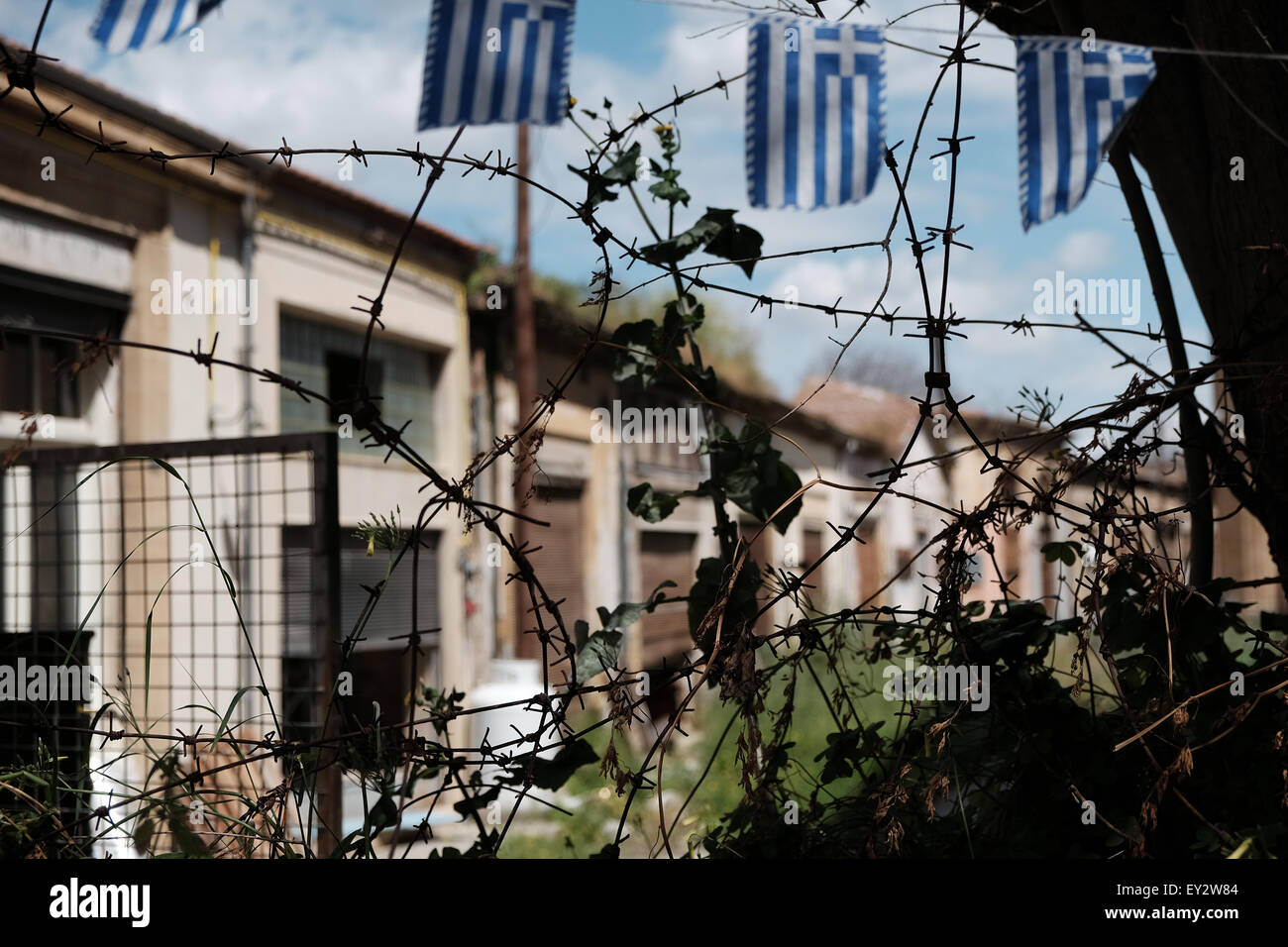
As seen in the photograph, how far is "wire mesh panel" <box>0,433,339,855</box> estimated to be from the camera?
2.63m

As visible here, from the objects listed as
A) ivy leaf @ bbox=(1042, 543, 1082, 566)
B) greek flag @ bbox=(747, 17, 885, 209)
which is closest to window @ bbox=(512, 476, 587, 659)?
greek flag @ bbox=(747, 17, 885, 209)

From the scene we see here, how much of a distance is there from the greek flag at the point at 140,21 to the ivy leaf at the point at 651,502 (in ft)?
9.23

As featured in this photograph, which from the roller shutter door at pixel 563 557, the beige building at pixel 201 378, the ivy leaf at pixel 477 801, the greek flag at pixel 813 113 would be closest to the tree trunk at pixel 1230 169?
the ivy leaf at pixel 477 801

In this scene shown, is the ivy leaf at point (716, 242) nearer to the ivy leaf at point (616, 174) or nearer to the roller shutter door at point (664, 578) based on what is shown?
the ivy leaf at point (616, 174)

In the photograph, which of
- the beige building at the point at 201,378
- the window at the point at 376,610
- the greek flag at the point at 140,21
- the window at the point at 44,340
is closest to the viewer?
the greek flag at the point at 140,21

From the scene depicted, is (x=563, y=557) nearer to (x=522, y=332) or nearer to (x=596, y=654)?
(x=522, y=332)

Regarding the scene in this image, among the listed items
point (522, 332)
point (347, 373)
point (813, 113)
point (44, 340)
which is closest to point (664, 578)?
point (522, 332)

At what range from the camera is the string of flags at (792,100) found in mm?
4727

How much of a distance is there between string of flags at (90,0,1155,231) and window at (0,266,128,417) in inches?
98.0

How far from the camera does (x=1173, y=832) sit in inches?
60.9

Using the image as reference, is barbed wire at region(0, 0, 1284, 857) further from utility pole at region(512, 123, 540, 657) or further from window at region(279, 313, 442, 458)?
utility pole at region(512, 123, 540, 657)
